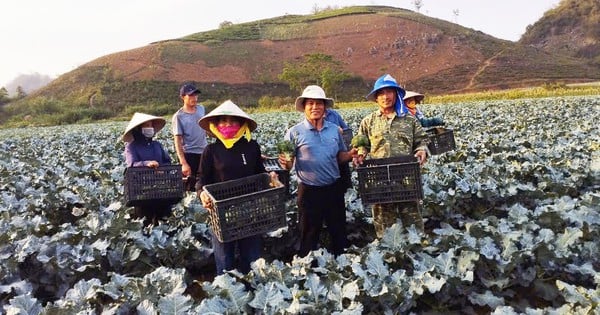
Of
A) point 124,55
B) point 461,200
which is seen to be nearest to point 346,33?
point 124,55

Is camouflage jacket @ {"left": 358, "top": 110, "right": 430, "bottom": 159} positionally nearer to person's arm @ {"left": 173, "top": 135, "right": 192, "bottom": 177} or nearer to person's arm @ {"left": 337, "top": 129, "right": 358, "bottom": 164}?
person's arm @ {"left": 337, "top": 129, "right": 358, "bottom": 164}

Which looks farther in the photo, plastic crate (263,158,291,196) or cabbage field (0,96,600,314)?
plastic crate (263,158,291,196)

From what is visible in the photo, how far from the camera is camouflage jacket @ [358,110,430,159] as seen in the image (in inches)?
162

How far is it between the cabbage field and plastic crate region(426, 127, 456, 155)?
41cm

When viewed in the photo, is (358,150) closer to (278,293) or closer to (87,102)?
(278,293)

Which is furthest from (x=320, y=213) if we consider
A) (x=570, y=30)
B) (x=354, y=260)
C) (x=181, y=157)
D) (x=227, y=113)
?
(x=570, y=30)

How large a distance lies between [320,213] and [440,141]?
7.66 feet

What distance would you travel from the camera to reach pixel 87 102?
52.1 metres

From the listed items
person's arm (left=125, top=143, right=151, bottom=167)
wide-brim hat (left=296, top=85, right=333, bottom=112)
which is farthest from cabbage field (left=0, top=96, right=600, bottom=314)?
wide-brim hat (left=296, top=85, right=333, bottom=112)

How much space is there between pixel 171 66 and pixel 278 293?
2609 inches

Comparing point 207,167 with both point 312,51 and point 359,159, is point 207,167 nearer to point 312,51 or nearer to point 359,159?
point 359,159

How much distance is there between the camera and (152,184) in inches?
178

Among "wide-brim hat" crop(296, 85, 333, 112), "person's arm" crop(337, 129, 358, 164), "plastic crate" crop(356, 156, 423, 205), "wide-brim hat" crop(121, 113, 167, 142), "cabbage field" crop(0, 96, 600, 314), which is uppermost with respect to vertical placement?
"wide-brim hat" crop(296, 85, 333, 112)

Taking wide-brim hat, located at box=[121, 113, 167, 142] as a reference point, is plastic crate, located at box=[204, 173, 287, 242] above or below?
below
